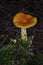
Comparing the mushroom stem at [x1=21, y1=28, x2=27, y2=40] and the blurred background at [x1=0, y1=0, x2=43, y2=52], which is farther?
the blurred background at [x1=0, y1=0, x2=43, y2=52]

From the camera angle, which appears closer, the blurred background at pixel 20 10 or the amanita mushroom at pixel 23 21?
the amanita mushroom at pixel 23 21

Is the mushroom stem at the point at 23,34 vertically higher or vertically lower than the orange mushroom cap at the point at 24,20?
lower

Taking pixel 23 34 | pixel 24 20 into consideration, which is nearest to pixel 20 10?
pixel 24 20

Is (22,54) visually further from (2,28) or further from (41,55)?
(2,28)

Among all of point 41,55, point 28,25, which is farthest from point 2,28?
point 41,55

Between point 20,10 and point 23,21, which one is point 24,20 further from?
point 20,10
